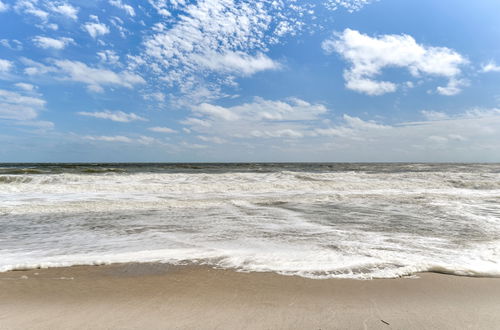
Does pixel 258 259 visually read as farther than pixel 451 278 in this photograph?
Yes

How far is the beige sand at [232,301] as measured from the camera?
241 centimetres

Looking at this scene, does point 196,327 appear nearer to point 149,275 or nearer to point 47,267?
point 149,275

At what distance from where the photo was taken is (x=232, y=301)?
280 centimetres

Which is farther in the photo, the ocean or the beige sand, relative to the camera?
the ocean

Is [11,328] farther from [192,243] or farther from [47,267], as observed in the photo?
[192,243]

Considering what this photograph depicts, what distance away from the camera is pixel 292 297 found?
2.86m

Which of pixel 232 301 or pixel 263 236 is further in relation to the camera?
pixel 263 236

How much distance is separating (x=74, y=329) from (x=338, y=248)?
3445 millimetres

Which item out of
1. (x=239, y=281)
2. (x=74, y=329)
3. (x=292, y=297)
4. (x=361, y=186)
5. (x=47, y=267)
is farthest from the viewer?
(x=361, y=186)

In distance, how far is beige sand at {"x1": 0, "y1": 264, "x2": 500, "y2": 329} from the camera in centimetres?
241

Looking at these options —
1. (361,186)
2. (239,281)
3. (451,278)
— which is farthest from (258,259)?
(361,186)

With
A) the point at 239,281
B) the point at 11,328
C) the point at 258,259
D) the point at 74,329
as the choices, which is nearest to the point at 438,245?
the point at 258,259

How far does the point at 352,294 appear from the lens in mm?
2932

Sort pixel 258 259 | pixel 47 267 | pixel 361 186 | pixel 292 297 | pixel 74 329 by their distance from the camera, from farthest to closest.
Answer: pixel 361 186
pixel 258 259
pixel 47 267
pixel 292 297
pixel 74 329
